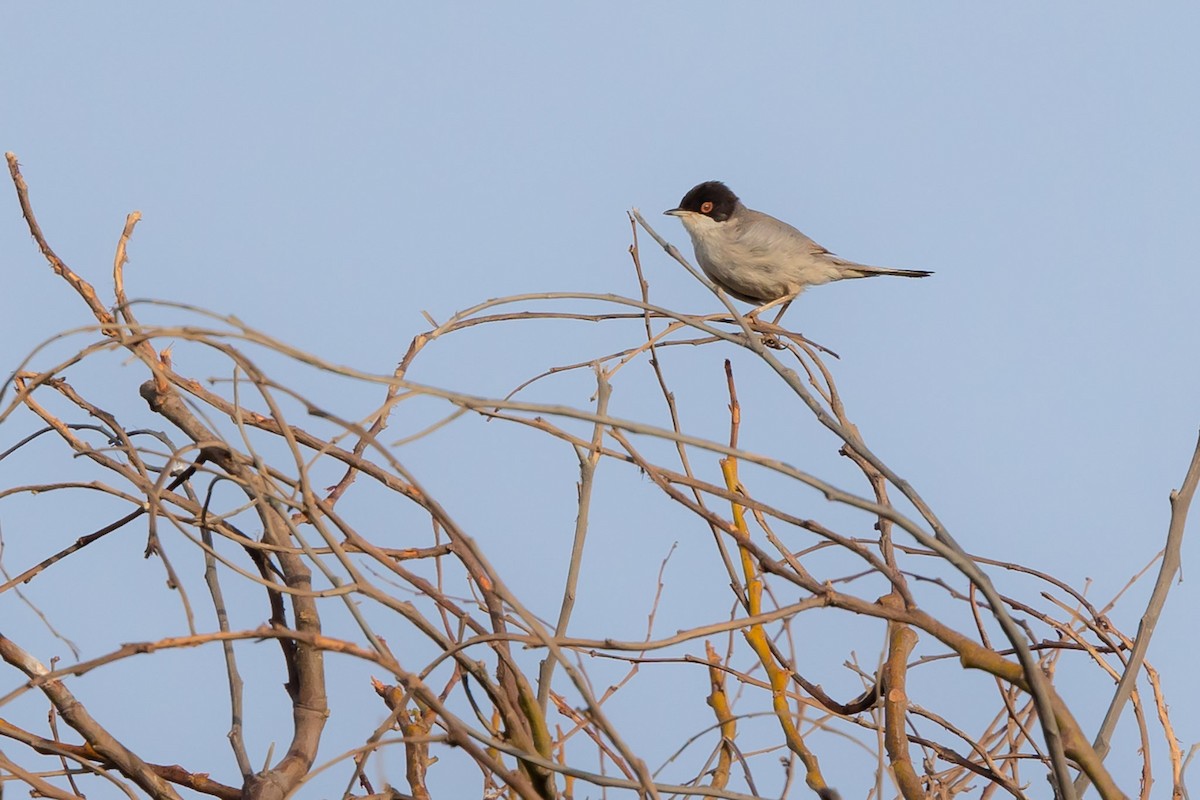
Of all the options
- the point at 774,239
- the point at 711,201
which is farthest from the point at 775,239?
the point at 711,201

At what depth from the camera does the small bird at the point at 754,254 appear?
652cm

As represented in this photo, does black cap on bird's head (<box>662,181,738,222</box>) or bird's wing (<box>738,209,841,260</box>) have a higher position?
black cap on bird's head (<box>662,181,738,222</box>)

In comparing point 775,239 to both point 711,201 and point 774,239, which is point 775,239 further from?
point 711,201

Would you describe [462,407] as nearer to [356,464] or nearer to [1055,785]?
[356,464]

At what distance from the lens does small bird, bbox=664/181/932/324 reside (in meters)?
6.52

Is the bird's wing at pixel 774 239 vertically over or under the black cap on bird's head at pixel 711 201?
under

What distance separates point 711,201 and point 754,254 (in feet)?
1.69

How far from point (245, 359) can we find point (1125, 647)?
5.78ft

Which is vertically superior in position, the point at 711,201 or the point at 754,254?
the point at 711,201

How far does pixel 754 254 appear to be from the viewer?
651 cm

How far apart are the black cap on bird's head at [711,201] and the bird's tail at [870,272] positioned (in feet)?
2.27

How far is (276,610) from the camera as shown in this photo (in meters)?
2.29

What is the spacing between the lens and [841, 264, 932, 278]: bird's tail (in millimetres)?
6812

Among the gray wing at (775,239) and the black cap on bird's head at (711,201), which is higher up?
the black cap on bird's head at (711,201)
